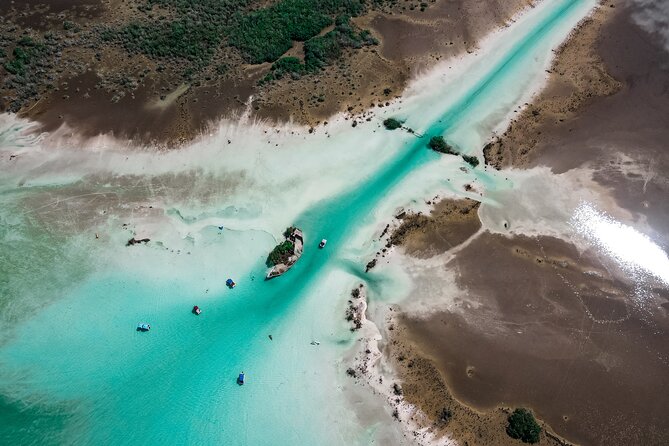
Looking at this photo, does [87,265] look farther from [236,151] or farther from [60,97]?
[60,97]

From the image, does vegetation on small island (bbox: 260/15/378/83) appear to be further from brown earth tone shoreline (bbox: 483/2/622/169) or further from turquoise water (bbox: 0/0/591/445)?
brown earth tone shoreline (bbox: 483/2/622/169)

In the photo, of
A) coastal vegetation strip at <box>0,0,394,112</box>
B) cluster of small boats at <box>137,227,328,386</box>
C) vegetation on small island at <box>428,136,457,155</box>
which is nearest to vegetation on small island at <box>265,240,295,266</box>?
cluster of small boats at <box>137,227,328,386</box>

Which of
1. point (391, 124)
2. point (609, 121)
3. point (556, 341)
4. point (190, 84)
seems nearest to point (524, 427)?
point (556, 341)

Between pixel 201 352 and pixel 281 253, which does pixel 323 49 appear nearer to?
pixel 281 253

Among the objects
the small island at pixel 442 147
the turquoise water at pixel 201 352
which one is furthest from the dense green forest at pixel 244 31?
the turquoise water at pixel 201 352

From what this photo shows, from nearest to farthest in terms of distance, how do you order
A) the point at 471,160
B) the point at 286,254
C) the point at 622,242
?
the point at 286,254 → the point at 622,242 → the point at 471,160
